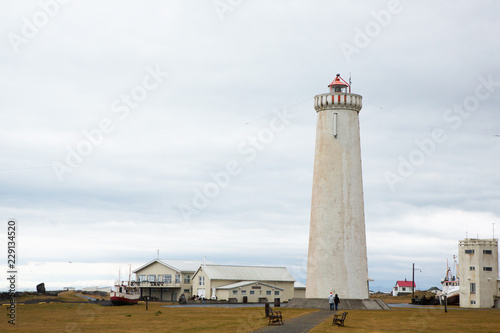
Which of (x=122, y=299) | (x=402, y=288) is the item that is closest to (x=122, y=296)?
(x=122, y=299)

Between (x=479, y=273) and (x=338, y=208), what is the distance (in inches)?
1024

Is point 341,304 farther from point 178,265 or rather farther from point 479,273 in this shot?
point 178,265

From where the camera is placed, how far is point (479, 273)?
223 ft

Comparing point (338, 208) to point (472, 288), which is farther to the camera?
point (472, 288)

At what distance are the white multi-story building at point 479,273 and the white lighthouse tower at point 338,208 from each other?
879 inches

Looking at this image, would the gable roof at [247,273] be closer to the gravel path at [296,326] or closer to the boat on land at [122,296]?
the boat on land at [122,296]

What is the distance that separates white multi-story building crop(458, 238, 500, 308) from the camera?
6769cm

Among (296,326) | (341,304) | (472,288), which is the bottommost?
(341,304)

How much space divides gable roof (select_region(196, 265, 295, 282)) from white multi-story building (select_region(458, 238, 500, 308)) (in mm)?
26247

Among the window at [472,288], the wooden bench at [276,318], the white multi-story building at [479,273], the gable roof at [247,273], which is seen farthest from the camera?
the gable roof at [247,273]

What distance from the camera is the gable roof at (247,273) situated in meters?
84.2

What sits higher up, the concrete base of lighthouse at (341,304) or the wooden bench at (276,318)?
the wooden bench at (276,318)

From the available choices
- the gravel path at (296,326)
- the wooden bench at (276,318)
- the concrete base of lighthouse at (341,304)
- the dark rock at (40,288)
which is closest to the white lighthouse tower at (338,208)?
the concrete base of lighthouse at (341,304)

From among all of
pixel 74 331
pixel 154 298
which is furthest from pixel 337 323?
pixel 154 298
